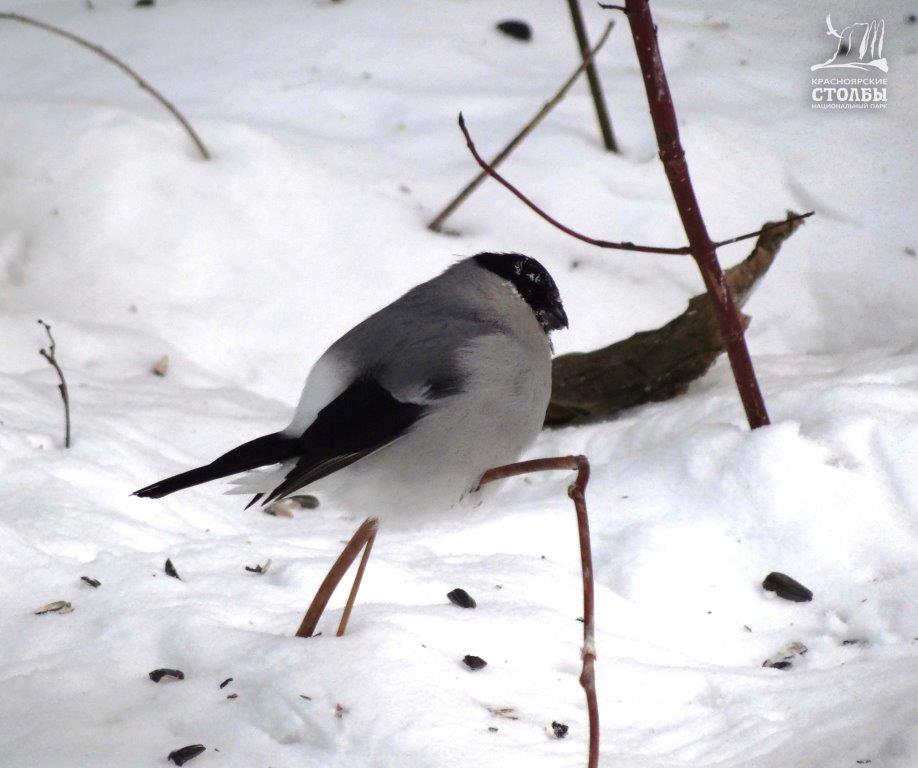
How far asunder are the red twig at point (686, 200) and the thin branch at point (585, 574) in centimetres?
116

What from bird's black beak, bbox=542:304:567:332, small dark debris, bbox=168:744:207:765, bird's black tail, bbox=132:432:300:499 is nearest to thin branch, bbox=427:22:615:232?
bird's black beak, bbox=542:304:567:332

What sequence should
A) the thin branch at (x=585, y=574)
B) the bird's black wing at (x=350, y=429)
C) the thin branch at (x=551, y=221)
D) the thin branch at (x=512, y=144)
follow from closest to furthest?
the thin branch at (x=585, y=574) < the bird's black wing at (x=350, y=429) < the thin branch at (x=551, y=221) < the thin branch at (x=512, y=144)

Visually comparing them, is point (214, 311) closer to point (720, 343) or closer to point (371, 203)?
point (371, 203)

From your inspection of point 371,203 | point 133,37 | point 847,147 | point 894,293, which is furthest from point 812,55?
point 133,37

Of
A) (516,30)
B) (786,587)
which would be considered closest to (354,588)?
(786,587)

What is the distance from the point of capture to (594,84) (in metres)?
4.40

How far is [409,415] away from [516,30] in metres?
3.77

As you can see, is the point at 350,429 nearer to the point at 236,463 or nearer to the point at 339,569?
the point at 236,463

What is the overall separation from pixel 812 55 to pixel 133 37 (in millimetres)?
2989

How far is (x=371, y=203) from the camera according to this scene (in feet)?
14.4

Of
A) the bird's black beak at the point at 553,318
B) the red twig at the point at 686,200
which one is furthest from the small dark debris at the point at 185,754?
the red twig at the point at 686,200

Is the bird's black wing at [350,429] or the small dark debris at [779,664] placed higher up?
the bird's black wing at [350,429]

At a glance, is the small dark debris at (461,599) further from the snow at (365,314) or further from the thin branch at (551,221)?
the thin branch at (551,221)

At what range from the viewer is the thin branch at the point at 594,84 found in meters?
4.34
